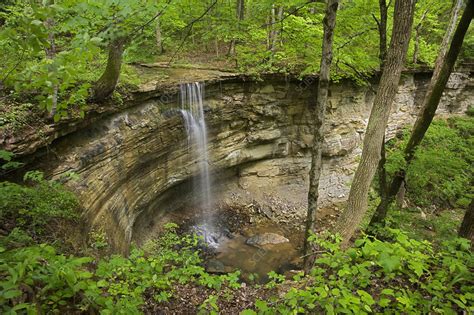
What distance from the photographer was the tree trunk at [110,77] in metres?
6.20

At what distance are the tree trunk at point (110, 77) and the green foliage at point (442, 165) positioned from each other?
648cm

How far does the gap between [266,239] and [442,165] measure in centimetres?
588

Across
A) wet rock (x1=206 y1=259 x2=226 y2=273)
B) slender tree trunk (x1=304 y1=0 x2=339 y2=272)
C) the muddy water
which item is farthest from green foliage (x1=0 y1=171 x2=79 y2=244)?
the muddy water

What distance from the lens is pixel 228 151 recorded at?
11.6 metres

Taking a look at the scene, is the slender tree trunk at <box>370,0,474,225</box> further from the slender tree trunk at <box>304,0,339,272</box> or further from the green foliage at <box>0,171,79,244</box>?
the green foliage at <box>0,171,79,244</box>

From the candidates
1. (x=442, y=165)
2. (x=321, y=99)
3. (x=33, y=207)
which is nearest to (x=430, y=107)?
(x=321, y=99)

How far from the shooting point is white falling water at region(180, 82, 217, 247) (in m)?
9.33

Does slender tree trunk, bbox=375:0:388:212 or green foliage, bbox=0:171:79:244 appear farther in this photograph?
slender tree trunk, bbox=375:0:388:212

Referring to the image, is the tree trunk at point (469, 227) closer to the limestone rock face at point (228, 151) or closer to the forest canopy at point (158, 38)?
the forest canopy at point (158, 38)

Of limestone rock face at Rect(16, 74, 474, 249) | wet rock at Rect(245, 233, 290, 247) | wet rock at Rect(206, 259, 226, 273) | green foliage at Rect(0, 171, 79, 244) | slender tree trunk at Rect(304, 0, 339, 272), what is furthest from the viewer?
wet rock at Rect(245, 233, 290, 247)

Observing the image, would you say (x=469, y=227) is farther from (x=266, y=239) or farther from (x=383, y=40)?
(x=266, y=239)

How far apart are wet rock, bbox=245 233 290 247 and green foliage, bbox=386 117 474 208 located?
4.71 m

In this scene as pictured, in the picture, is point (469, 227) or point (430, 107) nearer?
point (469, 227)

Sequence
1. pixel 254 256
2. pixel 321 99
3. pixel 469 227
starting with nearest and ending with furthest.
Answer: pixel 469 227
pixel 321 99
pixel 254 256
